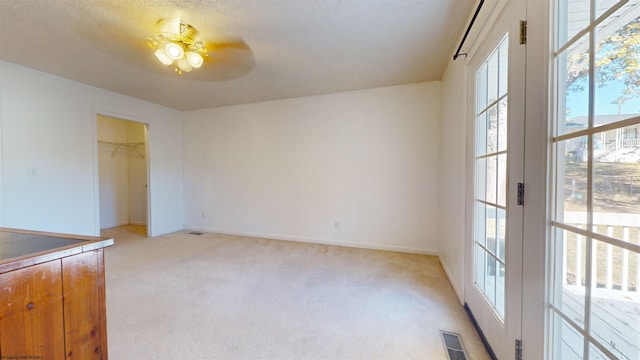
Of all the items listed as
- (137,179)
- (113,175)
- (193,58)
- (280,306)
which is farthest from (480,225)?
(113,175)

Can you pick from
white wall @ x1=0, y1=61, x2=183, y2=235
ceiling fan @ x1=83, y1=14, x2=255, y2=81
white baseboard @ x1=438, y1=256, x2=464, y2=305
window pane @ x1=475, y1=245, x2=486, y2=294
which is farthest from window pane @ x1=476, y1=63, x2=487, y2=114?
white wall @ x1=0, y1=61, x2=183, y2=235

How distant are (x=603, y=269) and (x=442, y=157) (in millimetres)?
2550

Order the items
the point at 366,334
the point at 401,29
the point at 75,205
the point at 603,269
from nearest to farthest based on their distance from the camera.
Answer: the point at 603,269 → the point at 366,334 → the point at 401,29 → the point at 75,205

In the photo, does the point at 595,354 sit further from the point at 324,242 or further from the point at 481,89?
the point at 324,242

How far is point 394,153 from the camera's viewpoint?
Answer: 354cm

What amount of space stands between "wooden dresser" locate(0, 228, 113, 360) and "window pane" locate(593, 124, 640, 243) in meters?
1.87

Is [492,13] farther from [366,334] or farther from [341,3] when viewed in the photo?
[366,334]

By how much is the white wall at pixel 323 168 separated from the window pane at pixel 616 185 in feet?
8.76

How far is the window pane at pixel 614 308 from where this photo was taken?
2.23ft

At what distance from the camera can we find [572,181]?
89cm

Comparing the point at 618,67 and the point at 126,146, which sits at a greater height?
the point at 126,146

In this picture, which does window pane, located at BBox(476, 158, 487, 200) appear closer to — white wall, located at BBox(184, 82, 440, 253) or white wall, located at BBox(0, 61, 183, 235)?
white wall, located at BBox(184, 82, 440, 253)

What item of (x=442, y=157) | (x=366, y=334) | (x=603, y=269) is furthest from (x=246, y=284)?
(x=442, y=157)

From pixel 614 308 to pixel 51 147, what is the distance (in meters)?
5.01
